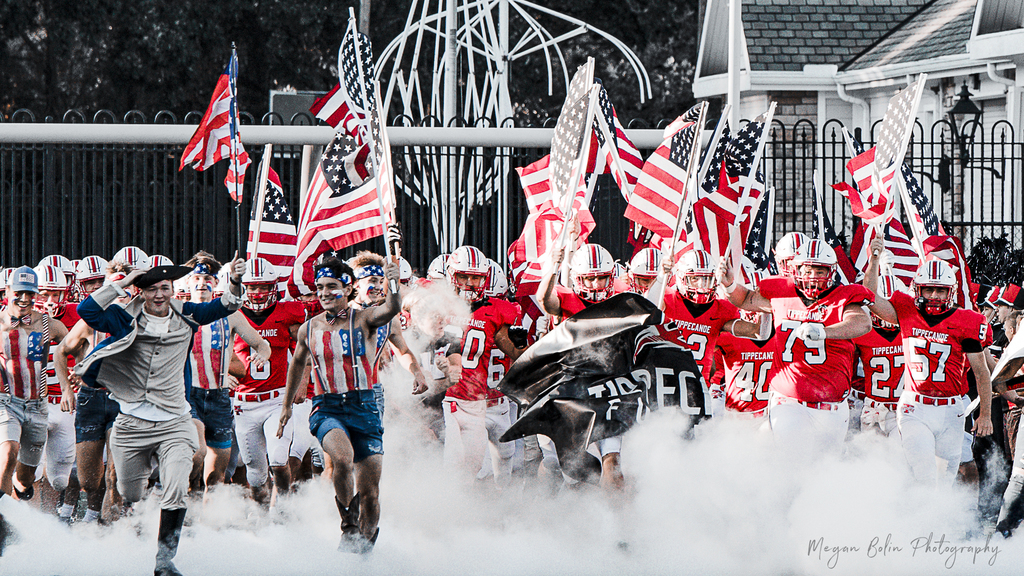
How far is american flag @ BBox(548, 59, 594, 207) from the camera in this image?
31.4ft

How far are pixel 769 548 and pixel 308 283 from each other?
4.41 meters

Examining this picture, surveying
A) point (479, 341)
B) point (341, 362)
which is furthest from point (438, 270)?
point (341, 362)

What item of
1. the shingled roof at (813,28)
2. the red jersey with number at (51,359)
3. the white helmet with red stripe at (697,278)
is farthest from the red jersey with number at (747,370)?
the shingled roof at (813,28)

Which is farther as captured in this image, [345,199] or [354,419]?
[345,199]

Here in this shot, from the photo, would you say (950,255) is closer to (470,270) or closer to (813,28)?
(470,270)

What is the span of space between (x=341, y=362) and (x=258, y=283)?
1801mm

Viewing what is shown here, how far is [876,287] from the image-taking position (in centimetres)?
902

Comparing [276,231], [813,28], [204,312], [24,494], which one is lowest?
[24,494]

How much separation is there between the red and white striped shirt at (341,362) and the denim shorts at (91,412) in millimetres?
1549

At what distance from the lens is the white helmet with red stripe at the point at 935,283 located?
8.80m

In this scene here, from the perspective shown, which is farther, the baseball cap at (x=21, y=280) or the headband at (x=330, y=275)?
the baseball cap at (x=21, y=280)

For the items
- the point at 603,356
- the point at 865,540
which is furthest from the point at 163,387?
the point at 865,540

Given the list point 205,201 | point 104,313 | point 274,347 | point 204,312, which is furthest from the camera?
point 205,201

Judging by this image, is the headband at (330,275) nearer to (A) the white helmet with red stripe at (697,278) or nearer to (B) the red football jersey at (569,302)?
(B) the red football jersey at (569,302)
